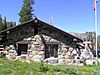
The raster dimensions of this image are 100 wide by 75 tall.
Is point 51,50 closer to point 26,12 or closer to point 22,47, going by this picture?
point 22,47

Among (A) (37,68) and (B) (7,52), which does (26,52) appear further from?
(A) (37,68)

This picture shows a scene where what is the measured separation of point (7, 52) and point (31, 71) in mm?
11157

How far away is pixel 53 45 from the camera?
23.8 metres

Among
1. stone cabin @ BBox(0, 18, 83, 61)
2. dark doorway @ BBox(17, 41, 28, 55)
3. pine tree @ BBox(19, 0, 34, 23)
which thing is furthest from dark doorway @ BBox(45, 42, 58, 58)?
pine tree @ BBox(19, 0, 34, 23)

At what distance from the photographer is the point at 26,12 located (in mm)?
68688

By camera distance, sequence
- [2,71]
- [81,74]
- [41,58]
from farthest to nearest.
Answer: [41,58]
[81,74]
[2,71]

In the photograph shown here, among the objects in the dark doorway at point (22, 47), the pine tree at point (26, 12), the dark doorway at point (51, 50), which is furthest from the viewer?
the pine tree at point (26, 12)

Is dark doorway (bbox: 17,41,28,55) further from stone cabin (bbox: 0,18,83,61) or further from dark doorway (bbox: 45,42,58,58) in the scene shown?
dark doorway (bbox: 45,42,58,58)

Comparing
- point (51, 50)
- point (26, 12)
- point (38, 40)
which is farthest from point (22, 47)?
point (26, 12)

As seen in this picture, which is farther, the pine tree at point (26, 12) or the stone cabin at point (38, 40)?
the pine tree at point (26, 12)

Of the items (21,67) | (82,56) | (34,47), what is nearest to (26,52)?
(34,47)

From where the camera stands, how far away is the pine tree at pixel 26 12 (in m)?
66.8

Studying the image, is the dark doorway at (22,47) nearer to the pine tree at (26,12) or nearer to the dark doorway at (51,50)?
the dark doorway at (51,50)

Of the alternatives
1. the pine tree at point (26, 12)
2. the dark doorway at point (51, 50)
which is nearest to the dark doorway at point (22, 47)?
the dark doorway at point (51, 50)
